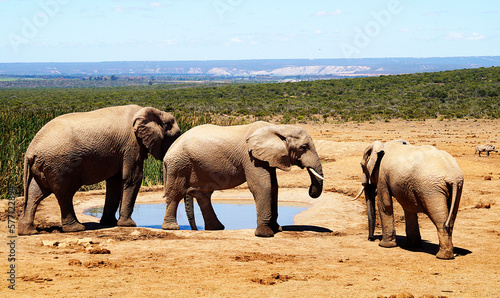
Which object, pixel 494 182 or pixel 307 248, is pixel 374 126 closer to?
pixel 494 182

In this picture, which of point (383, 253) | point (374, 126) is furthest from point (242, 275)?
point (374, 126)

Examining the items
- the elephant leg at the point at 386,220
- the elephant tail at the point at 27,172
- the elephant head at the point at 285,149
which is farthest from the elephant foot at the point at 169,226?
the elephant leg at the point at 386,220

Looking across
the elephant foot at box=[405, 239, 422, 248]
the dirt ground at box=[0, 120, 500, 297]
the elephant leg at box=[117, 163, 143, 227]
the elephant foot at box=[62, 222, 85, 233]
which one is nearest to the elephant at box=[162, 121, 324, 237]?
the elephant leg at box=[117, 163, 143, 227]

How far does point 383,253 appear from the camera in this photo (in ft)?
32.6

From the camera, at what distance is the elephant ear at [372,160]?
33.9ft

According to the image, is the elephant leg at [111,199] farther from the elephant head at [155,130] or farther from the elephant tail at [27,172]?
the elephant tail at [27,172]

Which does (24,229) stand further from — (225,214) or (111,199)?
(225,214)

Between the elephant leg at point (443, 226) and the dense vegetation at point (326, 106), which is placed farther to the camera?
the dense vegetation at point (326, 106)

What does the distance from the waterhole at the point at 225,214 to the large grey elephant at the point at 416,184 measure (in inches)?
160

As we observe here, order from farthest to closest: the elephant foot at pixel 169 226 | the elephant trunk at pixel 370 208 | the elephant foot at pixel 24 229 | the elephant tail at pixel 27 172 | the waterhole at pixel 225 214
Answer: the waterhole at pixel 225 214 < the elephant foot at pixel 169 226 < the elephant tail at pixel 27 172 < the elephant foot at pixel 24 229 < the elephant trunk at pixel 370 208

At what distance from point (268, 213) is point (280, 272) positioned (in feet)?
9.47

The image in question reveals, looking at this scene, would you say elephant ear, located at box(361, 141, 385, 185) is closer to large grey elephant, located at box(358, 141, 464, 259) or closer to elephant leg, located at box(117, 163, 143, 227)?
large grey elephant, located at box(358, 141, 464, 259)

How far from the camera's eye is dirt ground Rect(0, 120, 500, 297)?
7.65m

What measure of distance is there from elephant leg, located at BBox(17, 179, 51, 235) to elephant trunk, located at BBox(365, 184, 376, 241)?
20.0ft
